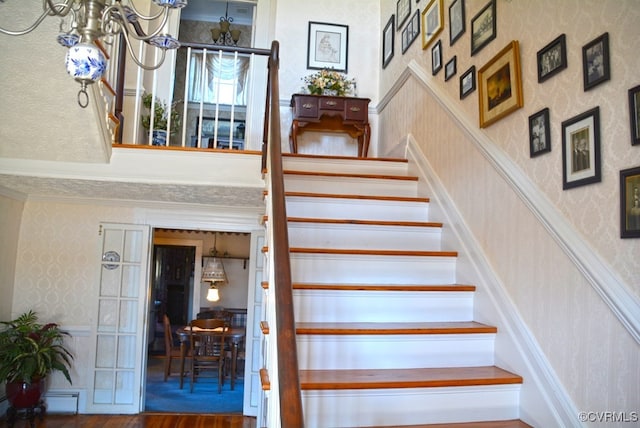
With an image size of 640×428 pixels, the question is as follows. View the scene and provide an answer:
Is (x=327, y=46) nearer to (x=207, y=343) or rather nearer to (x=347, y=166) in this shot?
(x=347, y=166)

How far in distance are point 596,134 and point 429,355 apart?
1105 millimetres

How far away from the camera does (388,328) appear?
77.6 inches

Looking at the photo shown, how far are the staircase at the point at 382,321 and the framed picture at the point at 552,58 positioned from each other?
1044 millimetres

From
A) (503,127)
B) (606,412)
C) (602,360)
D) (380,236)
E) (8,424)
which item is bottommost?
(8,424)

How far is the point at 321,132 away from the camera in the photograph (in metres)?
4.91

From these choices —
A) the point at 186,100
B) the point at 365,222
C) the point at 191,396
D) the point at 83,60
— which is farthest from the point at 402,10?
the point at 191,396

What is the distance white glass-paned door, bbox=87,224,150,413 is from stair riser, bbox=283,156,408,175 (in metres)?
2.24

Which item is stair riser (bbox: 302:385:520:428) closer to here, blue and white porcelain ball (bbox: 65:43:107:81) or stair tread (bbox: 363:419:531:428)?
stair tread (bbox: 363:419:531:428)

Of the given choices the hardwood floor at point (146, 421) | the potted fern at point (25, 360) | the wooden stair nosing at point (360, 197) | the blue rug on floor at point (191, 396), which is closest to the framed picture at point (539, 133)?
the wooden stair nosing at point (360, 197)

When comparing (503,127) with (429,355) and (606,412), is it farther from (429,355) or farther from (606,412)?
(606,412)

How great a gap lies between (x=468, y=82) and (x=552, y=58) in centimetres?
80

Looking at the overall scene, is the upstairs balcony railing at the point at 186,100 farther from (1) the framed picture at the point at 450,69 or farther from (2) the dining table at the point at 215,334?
(2) the dining table at the point at 215,334

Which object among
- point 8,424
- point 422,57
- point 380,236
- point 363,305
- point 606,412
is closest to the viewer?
point 606,412

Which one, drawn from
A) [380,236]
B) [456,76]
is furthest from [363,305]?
[456,76]
